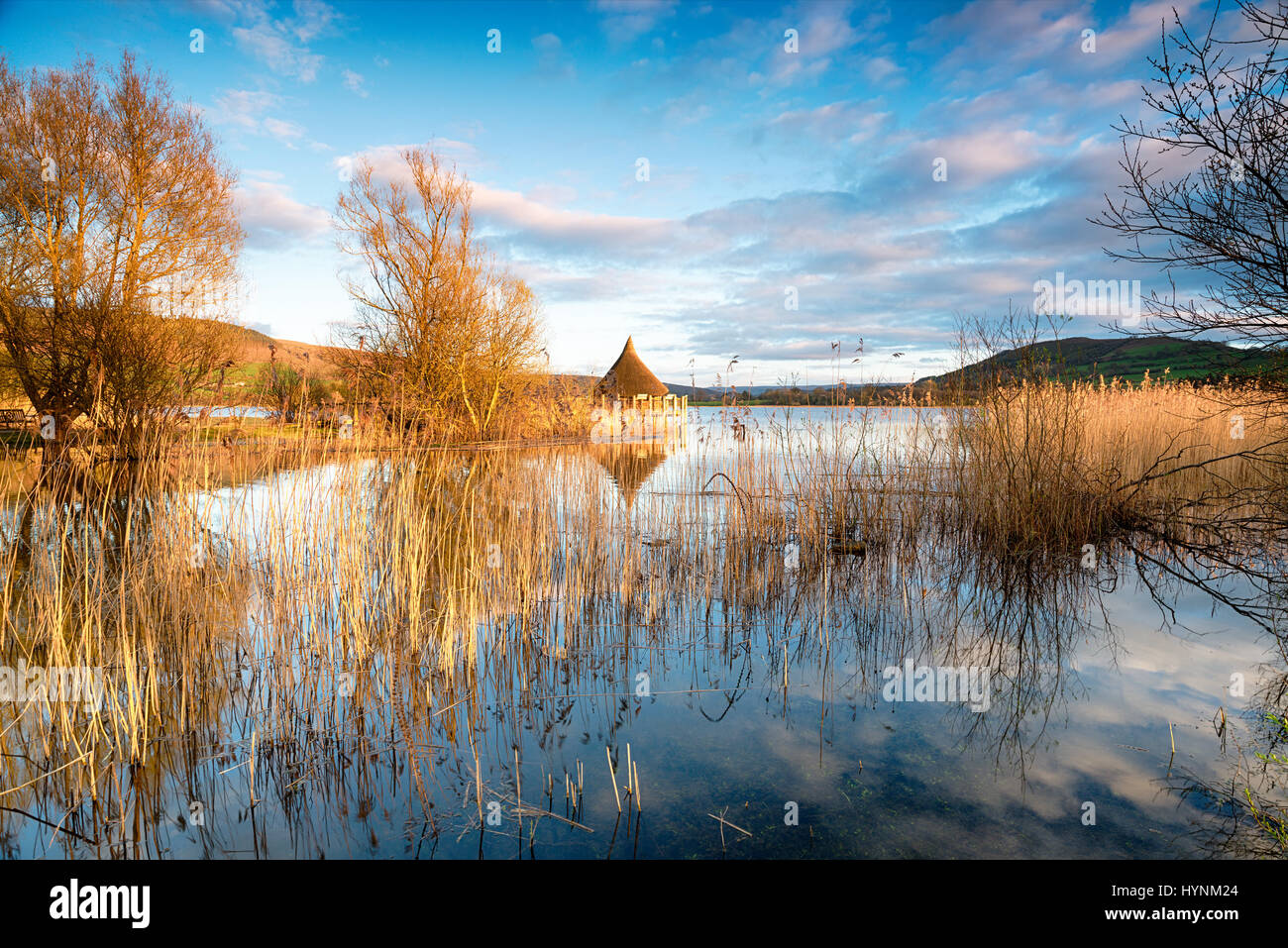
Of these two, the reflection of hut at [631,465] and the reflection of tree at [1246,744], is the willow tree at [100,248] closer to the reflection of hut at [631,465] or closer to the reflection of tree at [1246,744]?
the reflection of hut at [631,465]

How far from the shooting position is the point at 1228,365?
439 centimetres

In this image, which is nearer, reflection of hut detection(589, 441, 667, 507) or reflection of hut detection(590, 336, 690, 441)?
reflection of hut detection(589, 441, 667, 507)

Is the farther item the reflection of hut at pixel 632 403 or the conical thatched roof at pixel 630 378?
the conical thatched roof at pixel 630 378

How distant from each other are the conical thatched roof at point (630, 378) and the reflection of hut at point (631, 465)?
30.6 feet

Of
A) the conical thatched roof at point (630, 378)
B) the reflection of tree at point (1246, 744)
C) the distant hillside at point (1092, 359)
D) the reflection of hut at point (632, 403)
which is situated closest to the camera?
the reflection of tree at point (1246, 744)

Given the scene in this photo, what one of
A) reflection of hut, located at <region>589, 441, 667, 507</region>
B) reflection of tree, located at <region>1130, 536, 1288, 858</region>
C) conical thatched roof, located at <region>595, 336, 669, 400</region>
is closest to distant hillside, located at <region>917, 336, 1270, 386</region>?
reflection of tree, located at <region>1130, 536, 1288, 858</region>

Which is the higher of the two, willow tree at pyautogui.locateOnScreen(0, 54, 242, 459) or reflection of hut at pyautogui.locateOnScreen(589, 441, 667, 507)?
willow tree at pyautogui.locateOnScreen(0, 54, 242, 459)

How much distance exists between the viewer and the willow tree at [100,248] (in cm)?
1066

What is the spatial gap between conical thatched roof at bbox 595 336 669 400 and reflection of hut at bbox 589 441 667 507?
30.6 ft

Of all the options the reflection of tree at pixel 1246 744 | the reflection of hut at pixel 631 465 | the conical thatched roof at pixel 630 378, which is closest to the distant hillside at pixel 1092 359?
the reflection of tree at pixel 1246 744

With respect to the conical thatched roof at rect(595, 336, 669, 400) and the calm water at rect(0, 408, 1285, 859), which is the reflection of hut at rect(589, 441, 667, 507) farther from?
the conical thatched roof at rect(595, 336, 669, 400)

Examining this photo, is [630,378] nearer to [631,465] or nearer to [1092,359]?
[631,465]

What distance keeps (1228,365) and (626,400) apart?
21061mm

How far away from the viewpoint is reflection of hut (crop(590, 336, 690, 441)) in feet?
69.1
